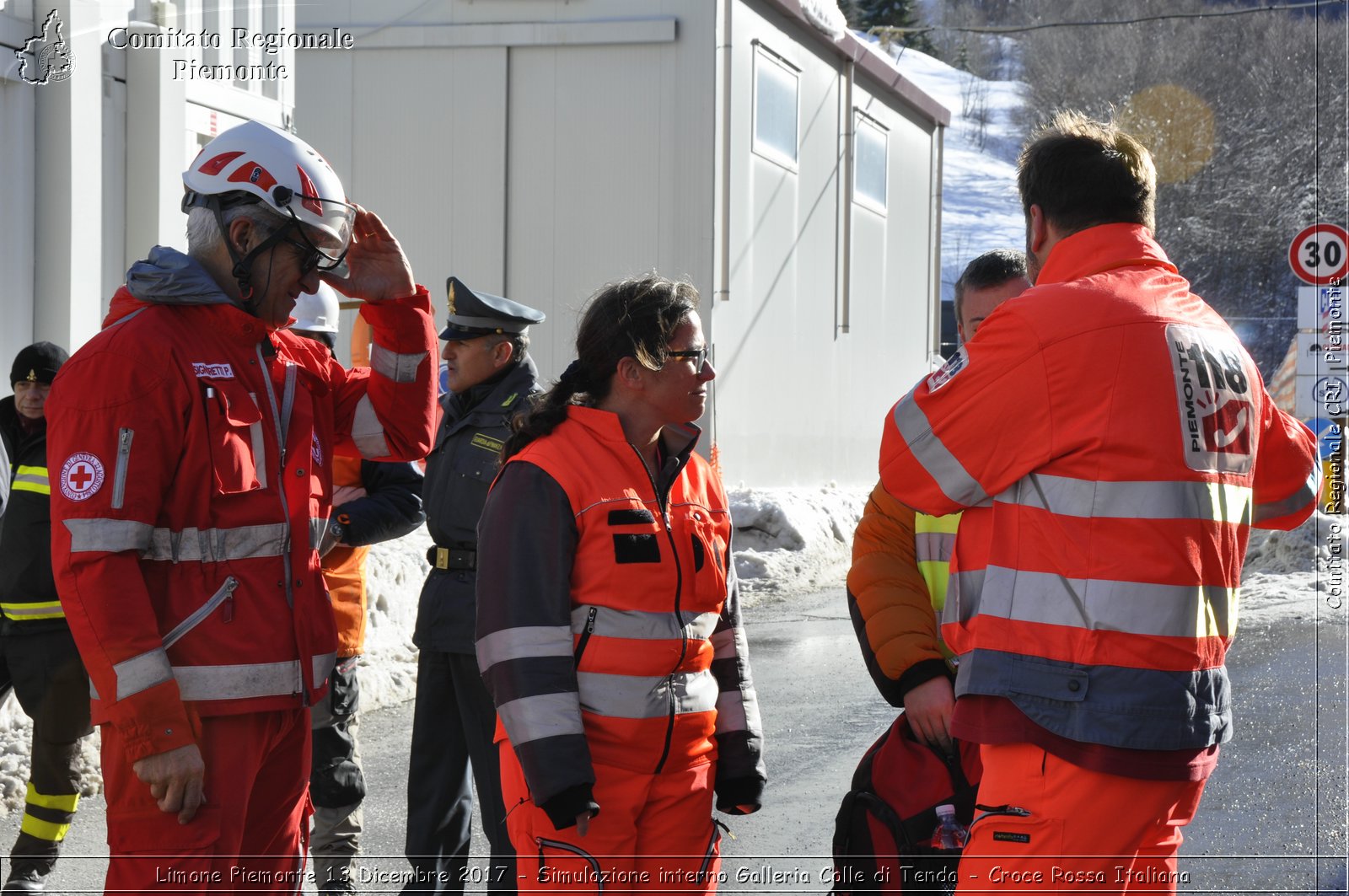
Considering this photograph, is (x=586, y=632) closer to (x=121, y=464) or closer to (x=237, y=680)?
(x=237, y=680)

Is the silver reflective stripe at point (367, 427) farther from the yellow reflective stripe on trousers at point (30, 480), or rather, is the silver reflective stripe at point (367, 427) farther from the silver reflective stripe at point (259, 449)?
the yellow reflective stripe on trousers at point (30, 480)

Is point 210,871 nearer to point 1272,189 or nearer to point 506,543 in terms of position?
point 506,543

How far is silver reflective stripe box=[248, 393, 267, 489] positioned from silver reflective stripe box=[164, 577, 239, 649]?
23 cm

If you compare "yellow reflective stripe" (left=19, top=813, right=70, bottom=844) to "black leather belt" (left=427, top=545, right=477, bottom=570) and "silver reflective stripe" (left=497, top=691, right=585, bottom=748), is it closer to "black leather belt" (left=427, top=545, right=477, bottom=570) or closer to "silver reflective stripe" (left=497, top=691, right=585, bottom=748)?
"black leather belt" (left=427, top=545, right=477, bottom=570)

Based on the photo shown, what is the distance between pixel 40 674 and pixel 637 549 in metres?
3.04

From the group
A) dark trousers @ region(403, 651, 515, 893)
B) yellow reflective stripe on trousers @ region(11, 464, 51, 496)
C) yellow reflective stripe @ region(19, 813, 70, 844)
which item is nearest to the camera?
dark trousers @ region(403, 651, 515, 893)

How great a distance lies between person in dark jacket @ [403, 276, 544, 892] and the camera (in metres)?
4.81

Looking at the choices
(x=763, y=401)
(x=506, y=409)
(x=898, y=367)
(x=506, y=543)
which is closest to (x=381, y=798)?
(x=506, y=409)

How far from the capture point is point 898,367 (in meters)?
25.3

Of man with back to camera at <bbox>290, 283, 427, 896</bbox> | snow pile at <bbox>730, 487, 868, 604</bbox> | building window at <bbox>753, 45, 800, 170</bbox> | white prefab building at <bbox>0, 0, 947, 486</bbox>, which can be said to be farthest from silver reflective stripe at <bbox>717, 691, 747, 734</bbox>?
building window at <bbox>753, 45, 800, 170</bbox>

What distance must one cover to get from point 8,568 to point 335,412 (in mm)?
2187

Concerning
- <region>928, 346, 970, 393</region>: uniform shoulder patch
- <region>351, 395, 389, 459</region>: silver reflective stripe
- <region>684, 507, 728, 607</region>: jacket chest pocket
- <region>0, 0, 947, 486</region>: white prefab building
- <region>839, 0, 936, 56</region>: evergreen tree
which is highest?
<region>839, 0, 936, 56</region>: evergreen tree

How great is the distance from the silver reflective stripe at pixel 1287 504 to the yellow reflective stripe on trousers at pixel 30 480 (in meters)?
4.20

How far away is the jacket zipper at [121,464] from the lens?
9.50 ft
